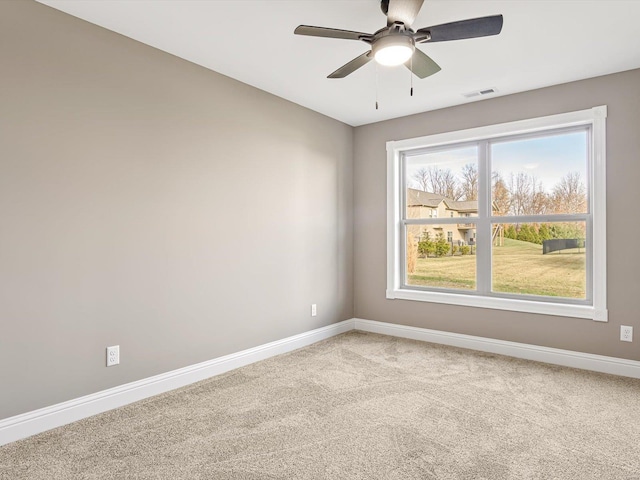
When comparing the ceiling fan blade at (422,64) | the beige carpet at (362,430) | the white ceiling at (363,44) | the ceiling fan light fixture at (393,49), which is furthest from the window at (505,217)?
the ceiling fan light fixture at (393,49)

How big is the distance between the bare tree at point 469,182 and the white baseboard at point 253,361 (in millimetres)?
1528

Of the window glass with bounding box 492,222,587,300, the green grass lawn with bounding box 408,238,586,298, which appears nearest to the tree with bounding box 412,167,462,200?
the window glass with bounding box 492,222,587,300

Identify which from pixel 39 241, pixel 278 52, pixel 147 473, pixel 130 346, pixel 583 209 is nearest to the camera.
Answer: pixel 147 473

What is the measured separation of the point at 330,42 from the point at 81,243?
2197 millimetres

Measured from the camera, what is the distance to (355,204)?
496 centimetres

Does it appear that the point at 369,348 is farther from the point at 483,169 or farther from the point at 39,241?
the point at 39,241

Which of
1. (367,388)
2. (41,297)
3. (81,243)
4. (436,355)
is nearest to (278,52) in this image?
(81,243)

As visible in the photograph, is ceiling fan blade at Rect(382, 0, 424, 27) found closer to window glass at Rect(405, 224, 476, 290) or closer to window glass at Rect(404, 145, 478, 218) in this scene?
window glass at Rect(404, 145, 478, 218)

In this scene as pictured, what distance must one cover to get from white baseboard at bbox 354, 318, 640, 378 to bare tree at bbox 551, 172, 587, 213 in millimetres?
1328

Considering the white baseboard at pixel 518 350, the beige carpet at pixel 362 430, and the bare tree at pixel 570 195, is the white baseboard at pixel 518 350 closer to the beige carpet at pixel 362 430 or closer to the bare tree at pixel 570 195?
the beige carpet at pixel 362 430

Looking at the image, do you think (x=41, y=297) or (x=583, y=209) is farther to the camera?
(x=583, y=209)

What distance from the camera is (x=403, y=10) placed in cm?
199

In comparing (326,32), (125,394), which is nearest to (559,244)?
(326,32)

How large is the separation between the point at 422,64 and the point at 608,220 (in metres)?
2.23
